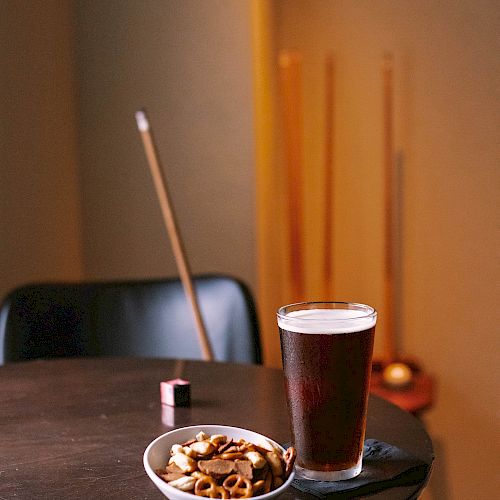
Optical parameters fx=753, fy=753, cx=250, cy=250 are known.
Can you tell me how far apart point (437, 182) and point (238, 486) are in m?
2.12

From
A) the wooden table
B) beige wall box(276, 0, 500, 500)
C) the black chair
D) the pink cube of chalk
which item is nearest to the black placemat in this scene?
the wooden table

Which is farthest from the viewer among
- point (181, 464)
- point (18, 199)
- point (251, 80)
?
point (251, 80)

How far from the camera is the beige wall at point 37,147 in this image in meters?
2.32

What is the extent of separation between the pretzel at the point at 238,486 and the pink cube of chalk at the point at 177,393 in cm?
37

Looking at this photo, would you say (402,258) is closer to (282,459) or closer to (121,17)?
(121,17)

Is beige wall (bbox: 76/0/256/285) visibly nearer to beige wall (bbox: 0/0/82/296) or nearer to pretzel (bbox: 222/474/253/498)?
beige wall (bbox: 0/0/82/296)

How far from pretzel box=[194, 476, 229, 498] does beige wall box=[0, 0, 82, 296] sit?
5.61ft

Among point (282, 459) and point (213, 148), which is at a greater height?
point (213, 148)

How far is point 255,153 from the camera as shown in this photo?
2570mm

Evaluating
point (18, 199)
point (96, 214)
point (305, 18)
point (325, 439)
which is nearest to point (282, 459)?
point (325, 439)

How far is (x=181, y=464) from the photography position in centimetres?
77

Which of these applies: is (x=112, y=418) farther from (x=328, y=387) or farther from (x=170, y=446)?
(x=328, y=387)

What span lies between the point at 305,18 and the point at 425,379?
142 cm

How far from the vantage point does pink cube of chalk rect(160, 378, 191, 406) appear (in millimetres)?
1108
